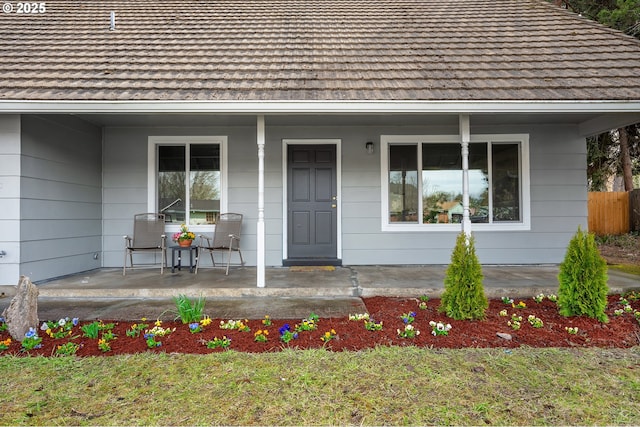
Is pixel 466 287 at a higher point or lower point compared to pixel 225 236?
lower

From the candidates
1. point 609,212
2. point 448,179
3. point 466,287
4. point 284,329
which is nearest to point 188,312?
point 284,329

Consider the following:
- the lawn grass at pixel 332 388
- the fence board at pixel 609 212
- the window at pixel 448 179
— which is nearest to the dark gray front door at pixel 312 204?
the window at pixel 448 179

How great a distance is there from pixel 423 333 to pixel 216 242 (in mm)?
3396

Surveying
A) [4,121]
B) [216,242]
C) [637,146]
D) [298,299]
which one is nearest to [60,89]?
[4,121]

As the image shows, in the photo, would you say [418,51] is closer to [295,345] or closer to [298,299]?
[298,299]

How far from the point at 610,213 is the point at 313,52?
10.2 metres

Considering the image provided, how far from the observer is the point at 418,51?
16.6 feet

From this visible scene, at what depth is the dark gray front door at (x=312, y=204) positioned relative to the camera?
18.4 ft

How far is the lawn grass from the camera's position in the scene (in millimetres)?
1823

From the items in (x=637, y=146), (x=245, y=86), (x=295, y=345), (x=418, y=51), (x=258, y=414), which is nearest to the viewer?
(x=258, y=414)

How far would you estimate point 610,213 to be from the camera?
1013 centimetres

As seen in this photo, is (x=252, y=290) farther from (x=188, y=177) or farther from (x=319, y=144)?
(x=319, y=144)

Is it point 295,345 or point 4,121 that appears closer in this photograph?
point 295,345

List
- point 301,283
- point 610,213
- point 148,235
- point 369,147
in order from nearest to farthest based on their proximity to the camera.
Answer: point 301,283, point 148,235, point 369,147, point 610,213
